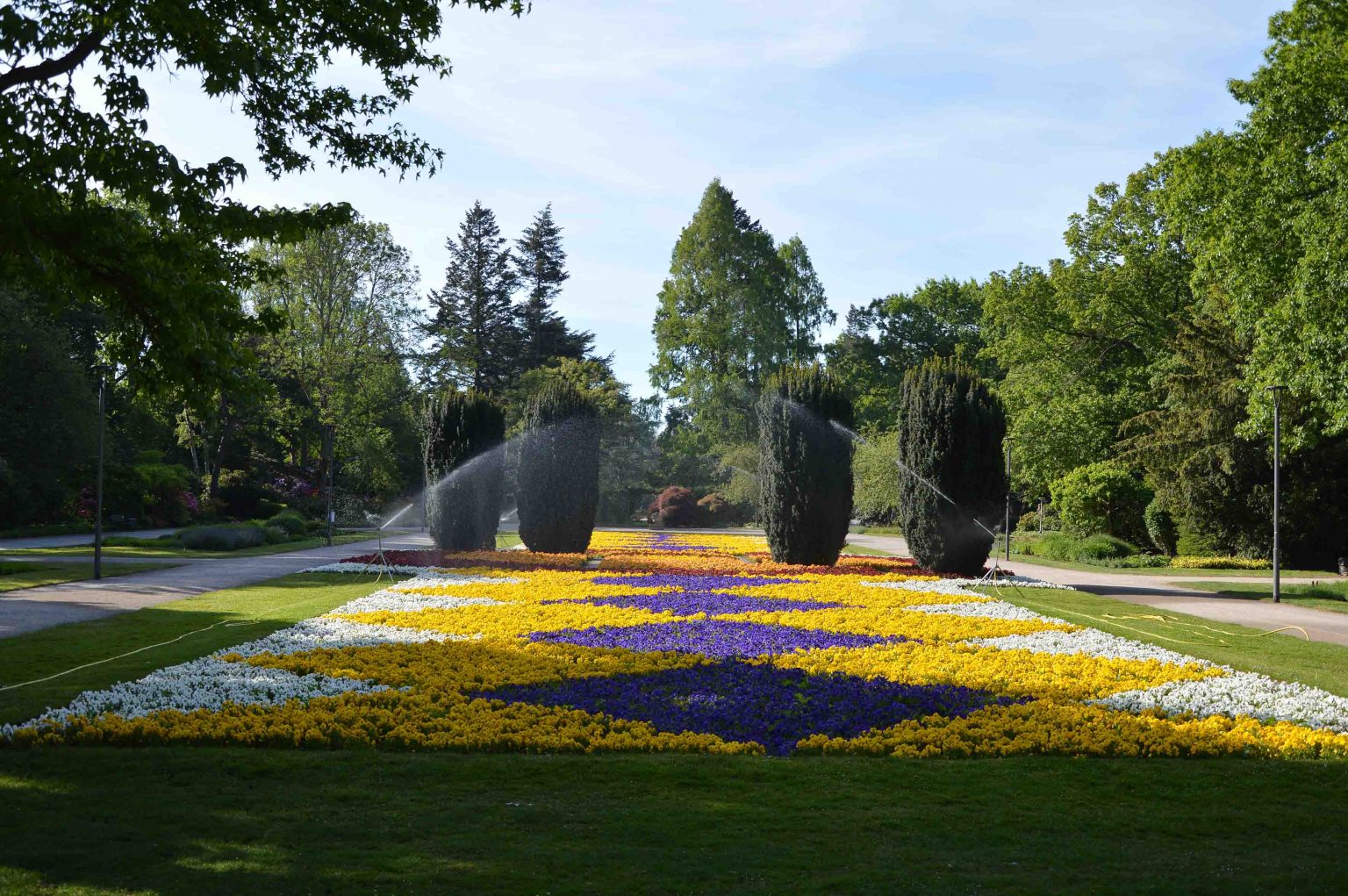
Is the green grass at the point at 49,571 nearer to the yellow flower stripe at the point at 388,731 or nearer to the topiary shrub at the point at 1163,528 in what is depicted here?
the yellow flower stripe at the point at 388,731

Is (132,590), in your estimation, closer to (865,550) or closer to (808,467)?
(808,467)

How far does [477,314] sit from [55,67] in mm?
54612

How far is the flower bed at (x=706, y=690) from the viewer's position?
7.38 m

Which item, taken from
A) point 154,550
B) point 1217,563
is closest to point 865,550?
point 1217,563

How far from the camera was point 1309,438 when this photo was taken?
2317 cm

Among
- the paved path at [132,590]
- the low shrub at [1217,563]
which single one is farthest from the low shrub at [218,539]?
the low shrub at [1217,563]

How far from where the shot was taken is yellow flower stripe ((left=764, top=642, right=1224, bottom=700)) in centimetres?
952

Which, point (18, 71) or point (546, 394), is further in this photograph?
point (546, 394)

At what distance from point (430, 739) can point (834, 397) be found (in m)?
15.7

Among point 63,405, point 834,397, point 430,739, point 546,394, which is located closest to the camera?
point 430,739

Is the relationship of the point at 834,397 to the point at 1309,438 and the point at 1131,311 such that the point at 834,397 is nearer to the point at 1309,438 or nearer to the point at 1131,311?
the point at 1309,438

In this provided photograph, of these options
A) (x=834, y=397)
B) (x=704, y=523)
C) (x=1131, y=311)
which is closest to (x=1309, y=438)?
(x=834, y=397)

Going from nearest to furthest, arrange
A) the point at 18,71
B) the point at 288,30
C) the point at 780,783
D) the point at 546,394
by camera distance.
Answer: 1. the point at 780,783
2. the point at 18,71
3. the point at 288,30
4. the point at 546,394

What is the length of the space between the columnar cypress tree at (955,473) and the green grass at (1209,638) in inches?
91.9
